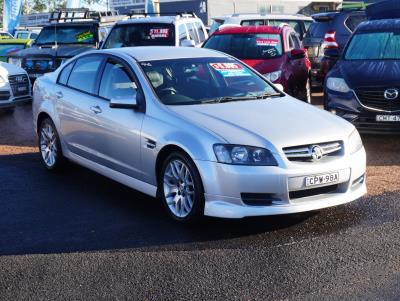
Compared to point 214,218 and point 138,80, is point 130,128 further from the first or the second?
point 214,218

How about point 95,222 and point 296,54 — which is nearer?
point 95,222

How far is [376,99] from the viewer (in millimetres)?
8336

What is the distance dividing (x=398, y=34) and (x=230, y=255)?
245 inches

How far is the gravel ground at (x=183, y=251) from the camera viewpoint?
13.8ft

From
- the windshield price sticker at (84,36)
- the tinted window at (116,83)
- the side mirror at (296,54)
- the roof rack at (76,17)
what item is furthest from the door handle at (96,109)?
the roof rack at (76,17)

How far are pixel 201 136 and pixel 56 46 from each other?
32.2ft

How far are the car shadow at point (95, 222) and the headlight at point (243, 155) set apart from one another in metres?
0.64

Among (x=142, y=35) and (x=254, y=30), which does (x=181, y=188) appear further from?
(x=142, y=35)

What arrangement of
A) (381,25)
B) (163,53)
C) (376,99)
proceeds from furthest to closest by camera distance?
1. (381,25)
2. (376,99)
3. (163,53)

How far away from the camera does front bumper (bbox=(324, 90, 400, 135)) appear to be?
8.19 metres

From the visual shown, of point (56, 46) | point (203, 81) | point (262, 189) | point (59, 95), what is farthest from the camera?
point (56, 46)

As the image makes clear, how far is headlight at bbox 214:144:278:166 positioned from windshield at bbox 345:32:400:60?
4.94 metres

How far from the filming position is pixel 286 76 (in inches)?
415

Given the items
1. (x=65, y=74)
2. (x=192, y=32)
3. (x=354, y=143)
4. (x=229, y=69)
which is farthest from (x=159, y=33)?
(x=354, y=143)
